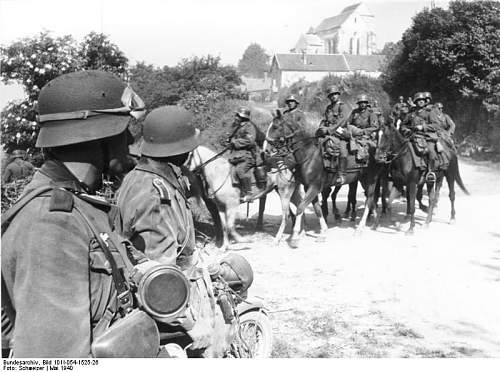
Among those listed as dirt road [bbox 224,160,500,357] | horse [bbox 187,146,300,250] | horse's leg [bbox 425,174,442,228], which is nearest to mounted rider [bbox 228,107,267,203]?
horse [bbox 187,146,300,250]

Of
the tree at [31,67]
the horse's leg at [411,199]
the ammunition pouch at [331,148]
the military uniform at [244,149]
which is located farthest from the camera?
the horse's leg at [411,199]

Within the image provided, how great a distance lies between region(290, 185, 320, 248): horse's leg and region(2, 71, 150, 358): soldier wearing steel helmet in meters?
7.68

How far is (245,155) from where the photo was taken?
9.38 m

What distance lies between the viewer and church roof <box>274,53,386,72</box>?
1141 inches

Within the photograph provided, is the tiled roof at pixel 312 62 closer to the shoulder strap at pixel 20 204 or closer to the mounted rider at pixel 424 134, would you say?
the mounted rider at pixel 424 134

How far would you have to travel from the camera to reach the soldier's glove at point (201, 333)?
2.66 meters

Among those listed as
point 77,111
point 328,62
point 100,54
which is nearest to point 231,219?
point 100,54

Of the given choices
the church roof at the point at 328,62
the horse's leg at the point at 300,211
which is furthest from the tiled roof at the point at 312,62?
the horse's leg at the point at 300,211

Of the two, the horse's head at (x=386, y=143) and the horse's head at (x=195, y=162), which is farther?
the horse's head at (x=386, y=143)

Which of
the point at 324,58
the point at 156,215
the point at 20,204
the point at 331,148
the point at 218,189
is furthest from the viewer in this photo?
the point at 324,58

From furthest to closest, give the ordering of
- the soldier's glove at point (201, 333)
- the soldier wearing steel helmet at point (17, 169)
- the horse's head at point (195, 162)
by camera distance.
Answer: the horse's head at point (195, 162), the soldier wearing steel helmet at point (17, 169), the soldier's glove at point (201, 333)

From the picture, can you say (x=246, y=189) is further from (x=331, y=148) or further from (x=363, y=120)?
(x=363, y=120)

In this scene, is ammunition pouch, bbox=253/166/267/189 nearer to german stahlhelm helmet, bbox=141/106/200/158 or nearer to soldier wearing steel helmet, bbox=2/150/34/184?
soldier wearing steel helmet, bbox=2/150/34/184

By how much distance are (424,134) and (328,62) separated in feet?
69.9
